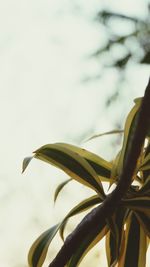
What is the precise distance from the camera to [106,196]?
762mm

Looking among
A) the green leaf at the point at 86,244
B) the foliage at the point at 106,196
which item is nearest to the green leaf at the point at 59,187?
the foliage at the point at 106,196

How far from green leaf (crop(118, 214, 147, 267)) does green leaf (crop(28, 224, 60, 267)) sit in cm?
18

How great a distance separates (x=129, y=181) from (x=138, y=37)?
1.53ft

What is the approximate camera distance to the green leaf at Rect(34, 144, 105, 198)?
0.78 meters

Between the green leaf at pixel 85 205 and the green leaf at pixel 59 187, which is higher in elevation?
the green leaf at pixel 59 187

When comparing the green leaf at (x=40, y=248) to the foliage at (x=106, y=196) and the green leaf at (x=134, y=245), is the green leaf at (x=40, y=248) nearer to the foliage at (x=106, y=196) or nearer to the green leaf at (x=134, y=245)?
the foliage at (x=106, y=196)

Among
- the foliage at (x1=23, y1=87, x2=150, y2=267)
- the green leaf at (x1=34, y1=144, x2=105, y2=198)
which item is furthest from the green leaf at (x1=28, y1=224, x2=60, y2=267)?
the green leaf at (x1=34, y1=144, x2=105, y2=198)

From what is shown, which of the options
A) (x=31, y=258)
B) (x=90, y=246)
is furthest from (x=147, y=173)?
(x=31, y=258)

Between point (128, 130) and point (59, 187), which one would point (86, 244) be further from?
point (128, 130)

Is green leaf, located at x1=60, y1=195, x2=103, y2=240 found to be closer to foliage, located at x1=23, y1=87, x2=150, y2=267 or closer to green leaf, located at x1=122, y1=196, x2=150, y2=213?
foliage, located at x1=23, y1=87, x2=150, y2=267

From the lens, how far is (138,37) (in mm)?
906

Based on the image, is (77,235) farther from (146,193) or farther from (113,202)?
(146,193)

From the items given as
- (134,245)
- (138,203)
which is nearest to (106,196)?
(138,203)

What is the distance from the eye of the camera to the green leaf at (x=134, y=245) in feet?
2.75
